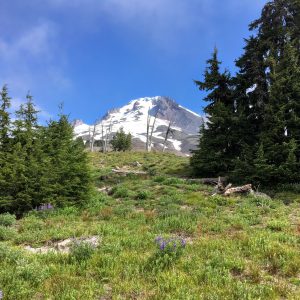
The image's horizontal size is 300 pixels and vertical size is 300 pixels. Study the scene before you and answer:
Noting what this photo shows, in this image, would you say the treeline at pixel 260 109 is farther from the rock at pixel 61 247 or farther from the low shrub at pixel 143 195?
the rock at pixel 61 247

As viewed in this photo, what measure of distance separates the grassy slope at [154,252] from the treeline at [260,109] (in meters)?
5.89

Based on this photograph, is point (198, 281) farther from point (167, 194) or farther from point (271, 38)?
point (271, 38)

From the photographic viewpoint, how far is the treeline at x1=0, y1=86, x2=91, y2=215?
52.1ft

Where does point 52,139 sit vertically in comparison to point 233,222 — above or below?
above

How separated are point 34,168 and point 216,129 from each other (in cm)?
1632

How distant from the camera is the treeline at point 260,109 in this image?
847 inches

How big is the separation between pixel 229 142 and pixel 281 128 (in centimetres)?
524

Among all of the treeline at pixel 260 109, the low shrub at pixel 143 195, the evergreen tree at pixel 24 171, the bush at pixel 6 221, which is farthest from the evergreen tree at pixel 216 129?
the bush at pixel 6 221

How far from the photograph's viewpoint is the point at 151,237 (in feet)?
34.0

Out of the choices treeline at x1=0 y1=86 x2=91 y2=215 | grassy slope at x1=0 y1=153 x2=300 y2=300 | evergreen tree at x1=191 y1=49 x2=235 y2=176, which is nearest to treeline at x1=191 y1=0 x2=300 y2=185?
evergreen tree at x1=191 y1=49 x2=235 y2=176

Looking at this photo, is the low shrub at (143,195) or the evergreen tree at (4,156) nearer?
the evergreen tree at (4,156)

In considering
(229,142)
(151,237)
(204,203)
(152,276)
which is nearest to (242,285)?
(152,276)

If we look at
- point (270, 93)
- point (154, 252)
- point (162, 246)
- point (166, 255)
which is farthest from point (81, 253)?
point (270, 93)

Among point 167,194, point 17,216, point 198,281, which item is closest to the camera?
point 198,281
